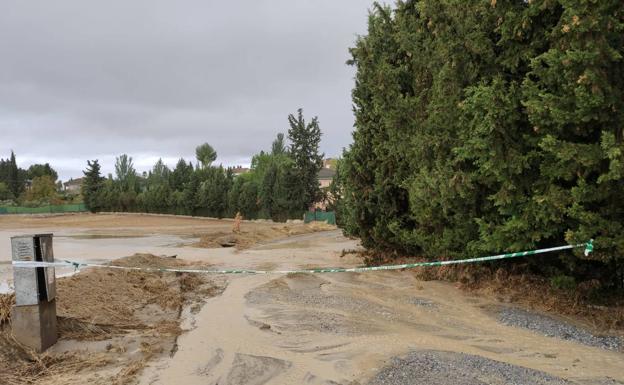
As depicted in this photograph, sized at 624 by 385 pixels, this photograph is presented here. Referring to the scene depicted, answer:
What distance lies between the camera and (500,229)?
24.6 feet

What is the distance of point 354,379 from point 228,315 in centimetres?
368

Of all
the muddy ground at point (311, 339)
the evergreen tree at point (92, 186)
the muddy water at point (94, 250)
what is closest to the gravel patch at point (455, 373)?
the muddy ground at point (311, 339)

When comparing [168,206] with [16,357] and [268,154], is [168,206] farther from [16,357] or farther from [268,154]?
[16,357]

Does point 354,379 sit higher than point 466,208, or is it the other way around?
point 466,208

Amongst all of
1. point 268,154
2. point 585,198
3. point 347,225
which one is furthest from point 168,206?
point 585,198

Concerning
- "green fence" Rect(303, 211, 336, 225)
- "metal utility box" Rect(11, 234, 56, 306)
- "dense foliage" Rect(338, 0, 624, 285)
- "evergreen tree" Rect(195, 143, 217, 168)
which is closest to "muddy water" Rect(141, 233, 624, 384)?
"dense foliage" Rect(338, 0, 624, 285)

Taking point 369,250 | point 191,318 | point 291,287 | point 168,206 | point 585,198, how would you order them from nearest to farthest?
point 585,198
point 191,318
point 291,287
point 369,250
point 168,206

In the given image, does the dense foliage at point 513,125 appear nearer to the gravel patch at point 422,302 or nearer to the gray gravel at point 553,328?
the gray gravel at point 553,328

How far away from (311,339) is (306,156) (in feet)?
132

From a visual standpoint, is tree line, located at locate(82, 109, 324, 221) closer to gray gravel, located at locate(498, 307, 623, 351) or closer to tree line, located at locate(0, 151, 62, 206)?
tree line, located at locate(0, 151, 62, 206)

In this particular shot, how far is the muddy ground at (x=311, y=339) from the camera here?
16.4 feet

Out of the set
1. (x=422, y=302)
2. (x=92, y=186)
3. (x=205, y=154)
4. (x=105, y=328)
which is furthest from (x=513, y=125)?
(x=205, y=154)

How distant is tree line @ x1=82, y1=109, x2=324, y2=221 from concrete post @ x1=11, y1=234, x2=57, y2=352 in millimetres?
40064

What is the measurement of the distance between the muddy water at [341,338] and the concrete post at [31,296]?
1.57 metres
